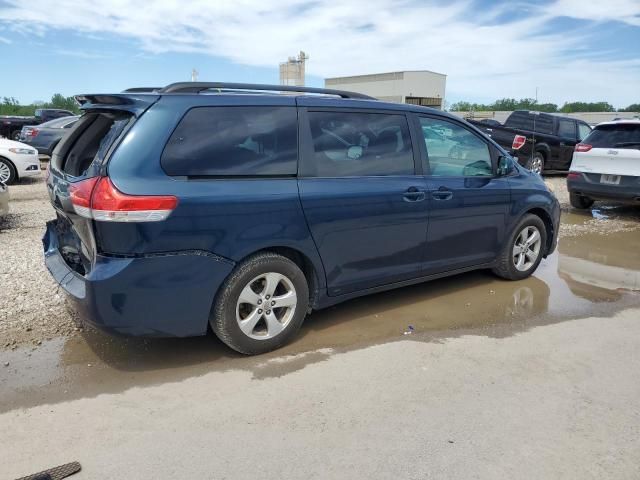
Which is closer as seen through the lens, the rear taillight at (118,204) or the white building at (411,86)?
the rear taillight at (118,204)

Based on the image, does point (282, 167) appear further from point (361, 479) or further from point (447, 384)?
point (361, 479)

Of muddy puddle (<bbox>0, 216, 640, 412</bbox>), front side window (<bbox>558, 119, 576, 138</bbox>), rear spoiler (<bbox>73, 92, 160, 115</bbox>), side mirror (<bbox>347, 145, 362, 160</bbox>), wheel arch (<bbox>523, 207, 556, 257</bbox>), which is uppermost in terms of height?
front side window (<bbox>558, 119, 576, 138</bbox>)

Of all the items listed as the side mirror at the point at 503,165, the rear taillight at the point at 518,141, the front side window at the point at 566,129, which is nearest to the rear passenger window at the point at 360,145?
the side mirror at the point at 503,165

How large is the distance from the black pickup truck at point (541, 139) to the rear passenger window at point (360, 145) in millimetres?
10915

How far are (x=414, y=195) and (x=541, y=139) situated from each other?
478 inches

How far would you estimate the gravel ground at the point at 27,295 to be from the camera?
13.4ft

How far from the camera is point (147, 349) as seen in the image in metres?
3.89

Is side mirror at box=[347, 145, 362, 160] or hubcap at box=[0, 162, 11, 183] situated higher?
side mirror at box=[347, 145, 362, 160]

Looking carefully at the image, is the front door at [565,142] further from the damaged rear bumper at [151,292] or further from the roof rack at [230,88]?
the damaged rear bumper at [151,292]

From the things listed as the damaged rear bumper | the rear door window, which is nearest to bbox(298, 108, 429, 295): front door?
the damaged rear bumper

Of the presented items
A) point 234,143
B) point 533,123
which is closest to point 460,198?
point 234,143

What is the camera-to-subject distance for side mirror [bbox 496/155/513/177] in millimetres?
5266

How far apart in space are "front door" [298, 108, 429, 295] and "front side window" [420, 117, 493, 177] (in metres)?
0.26

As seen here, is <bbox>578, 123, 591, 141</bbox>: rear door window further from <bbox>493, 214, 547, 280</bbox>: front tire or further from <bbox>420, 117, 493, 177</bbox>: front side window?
<bbox>420, 117, 493, 177</bbox>: front side window
